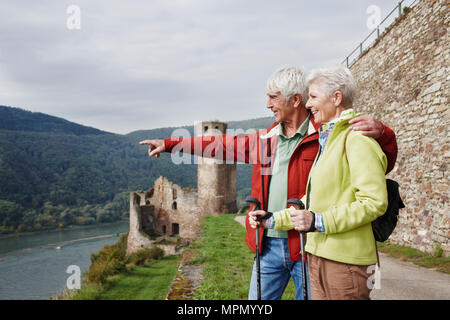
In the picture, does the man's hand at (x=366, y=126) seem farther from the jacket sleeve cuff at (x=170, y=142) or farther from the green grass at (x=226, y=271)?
the green grass at (x=226, y=271)

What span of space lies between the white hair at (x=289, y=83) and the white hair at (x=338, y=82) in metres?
0.30

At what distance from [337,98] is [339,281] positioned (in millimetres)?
1076

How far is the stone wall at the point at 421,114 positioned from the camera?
24.7 ft

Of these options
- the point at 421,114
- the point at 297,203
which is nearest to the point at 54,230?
the point at 421,114

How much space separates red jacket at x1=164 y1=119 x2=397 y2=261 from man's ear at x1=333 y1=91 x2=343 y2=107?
1.04 feet

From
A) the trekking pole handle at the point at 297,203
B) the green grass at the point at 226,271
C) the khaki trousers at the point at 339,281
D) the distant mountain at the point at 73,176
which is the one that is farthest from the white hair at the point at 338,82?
the distant mountain at the point at 73,176

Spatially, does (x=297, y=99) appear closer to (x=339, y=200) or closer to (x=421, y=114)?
(x=339, y=200)

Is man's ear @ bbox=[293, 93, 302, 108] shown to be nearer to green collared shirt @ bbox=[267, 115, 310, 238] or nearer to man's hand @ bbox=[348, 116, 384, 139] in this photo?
green collared shirt @ bbox=[267, 115, 310, 238]

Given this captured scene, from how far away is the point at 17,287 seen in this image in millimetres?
41125

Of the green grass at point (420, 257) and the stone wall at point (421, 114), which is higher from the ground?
the stone wall at point (421, 114)

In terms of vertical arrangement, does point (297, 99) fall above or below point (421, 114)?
below

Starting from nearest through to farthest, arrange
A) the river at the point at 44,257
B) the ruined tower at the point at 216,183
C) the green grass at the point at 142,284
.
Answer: the green grass at the point at 142,284 → the ruined tower at the point at 216,183 → the river at the point at 44,257

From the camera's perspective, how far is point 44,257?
54031mm
